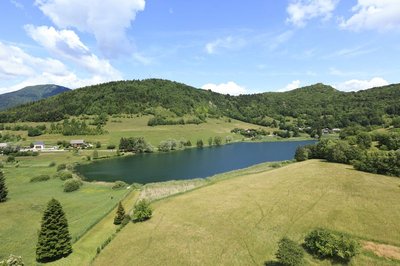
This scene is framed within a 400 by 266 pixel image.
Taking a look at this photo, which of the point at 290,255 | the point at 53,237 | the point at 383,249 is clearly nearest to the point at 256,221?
the point at 290,255

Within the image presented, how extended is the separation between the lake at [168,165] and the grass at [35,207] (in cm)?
1407

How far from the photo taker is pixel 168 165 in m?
106

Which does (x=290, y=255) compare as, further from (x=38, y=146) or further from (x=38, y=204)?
(x=38, y=146)

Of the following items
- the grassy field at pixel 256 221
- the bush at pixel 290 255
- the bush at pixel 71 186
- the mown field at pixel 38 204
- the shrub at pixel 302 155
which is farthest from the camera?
the shrub at pixel 302 155

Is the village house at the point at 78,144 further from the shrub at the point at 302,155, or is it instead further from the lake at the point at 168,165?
the shrub at the point at 302,155

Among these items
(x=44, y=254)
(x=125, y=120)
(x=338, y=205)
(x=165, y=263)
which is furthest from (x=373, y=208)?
(x=125, y=120)

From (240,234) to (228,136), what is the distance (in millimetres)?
147906

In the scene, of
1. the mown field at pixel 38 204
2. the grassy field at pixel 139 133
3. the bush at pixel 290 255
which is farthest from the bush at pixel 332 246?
the grassy field at pixel 139 133

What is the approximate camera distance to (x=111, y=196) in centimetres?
5991

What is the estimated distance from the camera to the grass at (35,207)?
3933 cm

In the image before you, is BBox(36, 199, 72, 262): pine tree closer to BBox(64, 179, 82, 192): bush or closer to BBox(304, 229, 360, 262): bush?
BBox(304, 229, 360, 262): bush

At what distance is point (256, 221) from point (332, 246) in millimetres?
12340

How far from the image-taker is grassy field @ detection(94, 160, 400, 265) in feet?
106

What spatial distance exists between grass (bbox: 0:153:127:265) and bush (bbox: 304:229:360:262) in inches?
1271
